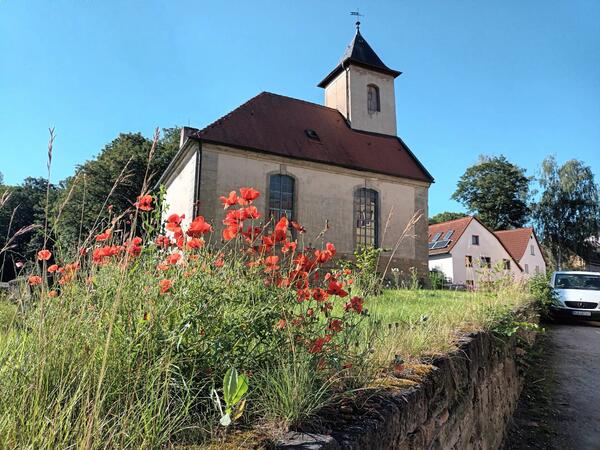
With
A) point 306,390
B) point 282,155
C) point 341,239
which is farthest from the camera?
point 341,239

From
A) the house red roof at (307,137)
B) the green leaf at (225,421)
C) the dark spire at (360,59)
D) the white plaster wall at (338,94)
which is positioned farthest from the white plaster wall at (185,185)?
the green leaf at (225,421)

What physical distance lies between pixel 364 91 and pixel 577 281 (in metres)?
14.4

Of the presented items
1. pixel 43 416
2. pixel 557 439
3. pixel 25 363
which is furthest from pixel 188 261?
pixel 557 439

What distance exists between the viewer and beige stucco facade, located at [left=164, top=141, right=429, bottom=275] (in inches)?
631

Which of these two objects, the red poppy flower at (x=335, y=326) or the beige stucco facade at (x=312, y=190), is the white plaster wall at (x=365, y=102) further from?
the red poppy flower at (x=335, y=326)

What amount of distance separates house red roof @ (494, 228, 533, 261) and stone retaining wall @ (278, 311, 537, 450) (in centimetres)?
3521

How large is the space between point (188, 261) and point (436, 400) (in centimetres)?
177

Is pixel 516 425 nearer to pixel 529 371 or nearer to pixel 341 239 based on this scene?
pixel 529 371

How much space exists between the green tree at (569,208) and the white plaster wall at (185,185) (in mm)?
36774

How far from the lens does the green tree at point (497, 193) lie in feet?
147

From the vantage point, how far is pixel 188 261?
85.0 inches

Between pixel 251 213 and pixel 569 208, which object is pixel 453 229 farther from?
pixel 251 213

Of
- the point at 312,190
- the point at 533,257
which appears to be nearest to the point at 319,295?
the point at 312,190

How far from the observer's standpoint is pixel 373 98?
74.9 feet
